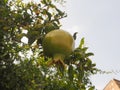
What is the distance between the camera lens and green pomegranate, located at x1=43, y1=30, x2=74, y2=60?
1749 mm

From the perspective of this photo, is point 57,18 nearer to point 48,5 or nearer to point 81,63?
point 48,5

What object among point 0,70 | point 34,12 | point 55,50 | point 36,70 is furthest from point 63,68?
point 36,70

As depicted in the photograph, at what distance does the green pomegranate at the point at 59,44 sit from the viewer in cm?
175

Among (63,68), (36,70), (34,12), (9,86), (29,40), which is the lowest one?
(63,68)

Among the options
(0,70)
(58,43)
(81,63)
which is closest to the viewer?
(58,43)

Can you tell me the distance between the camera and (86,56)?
2053 millimetres

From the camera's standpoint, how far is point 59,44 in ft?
5.74

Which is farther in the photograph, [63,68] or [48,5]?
[48,5]

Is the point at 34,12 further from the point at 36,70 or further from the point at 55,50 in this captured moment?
the point at 36,70

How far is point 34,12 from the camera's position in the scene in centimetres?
242

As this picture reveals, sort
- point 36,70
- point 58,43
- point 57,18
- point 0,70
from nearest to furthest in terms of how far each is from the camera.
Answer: point 58,43 → point 57,18 → point 0,70 → point 36,70

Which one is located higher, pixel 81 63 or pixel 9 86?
pixel 9 86

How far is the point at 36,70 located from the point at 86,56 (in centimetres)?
549

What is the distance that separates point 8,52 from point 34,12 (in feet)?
11.2
